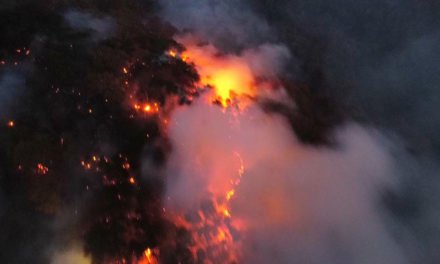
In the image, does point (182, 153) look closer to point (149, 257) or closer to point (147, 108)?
point (147, 108)

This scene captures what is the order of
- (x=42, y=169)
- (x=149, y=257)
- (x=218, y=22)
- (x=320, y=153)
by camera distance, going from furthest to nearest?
(x=218, y=22)
(x=320, y=153)
(x=42, y=169)
(x=149, y=257)

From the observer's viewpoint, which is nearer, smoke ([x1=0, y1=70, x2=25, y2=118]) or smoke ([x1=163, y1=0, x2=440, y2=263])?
smoke ([x1=0, y1=70, x2=25, y2=118])

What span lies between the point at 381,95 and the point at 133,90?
619 centimetres

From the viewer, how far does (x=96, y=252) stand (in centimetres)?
436

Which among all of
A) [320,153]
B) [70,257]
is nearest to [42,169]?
[70,257]

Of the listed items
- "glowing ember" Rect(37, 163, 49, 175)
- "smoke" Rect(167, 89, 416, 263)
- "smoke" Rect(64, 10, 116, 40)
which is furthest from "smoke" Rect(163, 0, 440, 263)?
"glowing ember" Rect(37, 163, 49, 175)

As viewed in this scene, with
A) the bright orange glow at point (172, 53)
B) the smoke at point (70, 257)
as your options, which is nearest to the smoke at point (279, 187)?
the bright orange glow at point (172, 53)

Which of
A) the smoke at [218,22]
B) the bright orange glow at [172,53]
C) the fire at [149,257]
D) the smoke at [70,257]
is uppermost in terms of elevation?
the smoke at [218,22]

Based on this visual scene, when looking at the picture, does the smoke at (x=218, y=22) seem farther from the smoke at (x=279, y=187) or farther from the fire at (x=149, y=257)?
the fire at (x=149, y=257)

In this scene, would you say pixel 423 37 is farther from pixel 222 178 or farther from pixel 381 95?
pixel 222 178

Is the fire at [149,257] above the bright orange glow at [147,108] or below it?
below

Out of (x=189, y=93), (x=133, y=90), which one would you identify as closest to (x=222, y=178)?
(x=189, y=93)

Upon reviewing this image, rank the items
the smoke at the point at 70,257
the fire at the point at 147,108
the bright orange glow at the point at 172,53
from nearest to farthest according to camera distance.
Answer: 1. the smoke at the point at 70,257
2. the fire at the point at 147,108
3. the bright orange glow at the point at 172,53

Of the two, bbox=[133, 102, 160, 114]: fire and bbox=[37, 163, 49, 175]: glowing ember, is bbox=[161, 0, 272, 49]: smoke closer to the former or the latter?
bbox=[133, 102, 160, 114]: fire
